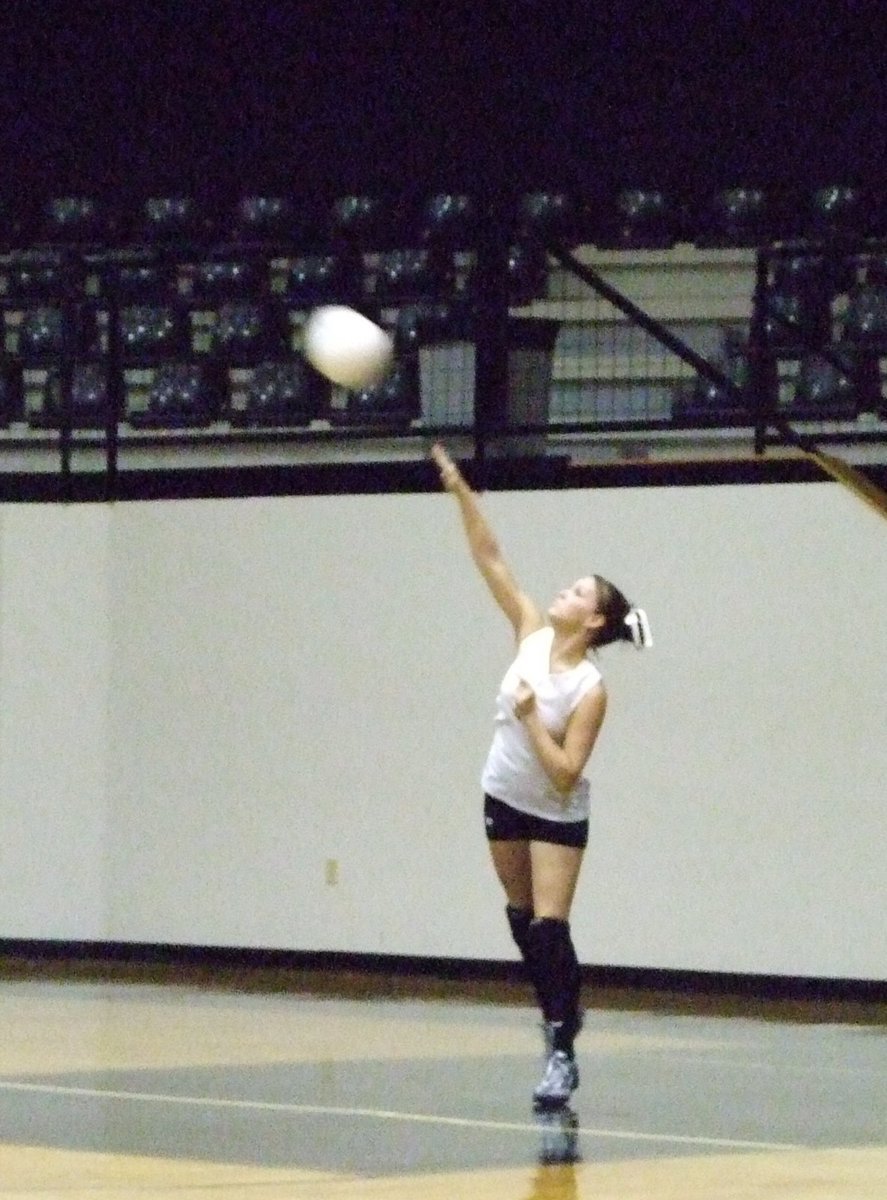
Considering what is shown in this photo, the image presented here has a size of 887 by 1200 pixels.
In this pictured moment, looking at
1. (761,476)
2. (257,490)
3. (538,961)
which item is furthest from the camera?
(257,490)

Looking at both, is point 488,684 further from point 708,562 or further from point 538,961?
point 538,961

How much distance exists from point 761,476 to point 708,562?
19.7 inches

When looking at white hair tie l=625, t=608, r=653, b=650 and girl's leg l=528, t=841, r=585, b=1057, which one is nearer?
girl's leg l=528, t=841, r=585, b=1057

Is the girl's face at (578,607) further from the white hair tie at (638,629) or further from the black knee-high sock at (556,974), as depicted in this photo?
the black knee-high sock at (556,974)

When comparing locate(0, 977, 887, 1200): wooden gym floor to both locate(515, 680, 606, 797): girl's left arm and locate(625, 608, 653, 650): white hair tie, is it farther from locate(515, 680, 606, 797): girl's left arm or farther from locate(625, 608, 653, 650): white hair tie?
locate(625, 608, 653, 650): white hair tie

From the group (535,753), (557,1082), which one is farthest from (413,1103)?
(535,753)

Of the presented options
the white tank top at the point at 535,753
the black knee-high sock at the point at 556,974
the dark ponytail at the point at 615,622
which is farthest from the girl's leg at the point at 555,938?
the dark ponytail at the point at 615,622

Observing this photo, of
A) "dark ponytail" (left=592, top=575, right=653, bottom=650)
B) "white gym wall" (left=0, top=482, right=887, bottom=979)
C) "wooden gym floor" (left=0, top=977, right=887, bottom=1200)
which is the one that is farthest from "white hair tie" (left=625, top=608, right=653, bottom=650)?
"white gym wall" (left=0, top=482, right=887, bottom=979)

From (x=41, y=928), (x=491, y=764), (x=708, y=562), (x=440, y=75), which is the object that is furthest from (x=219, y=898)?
(x=440, y=75)

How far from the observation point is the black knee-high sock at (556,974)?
9.80 metres

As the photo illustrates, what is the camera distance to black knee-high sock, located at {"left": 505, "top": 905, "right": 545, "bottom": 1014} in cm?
989

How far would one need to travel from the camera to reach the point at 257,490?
15906mm

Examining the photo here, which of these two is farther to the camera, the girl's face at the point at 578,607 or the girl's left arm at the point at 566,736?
the girl's face at the point at 578,607

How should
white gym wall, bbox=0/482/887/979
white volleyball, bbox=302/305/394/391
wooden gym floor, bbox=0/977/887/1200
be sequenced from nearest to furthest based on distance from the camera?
wooden gym floor, bbox=0/977/887/1200
white volleyball, bbox=302/305/394/391
white gym wall, bbox=0/482/887/979
